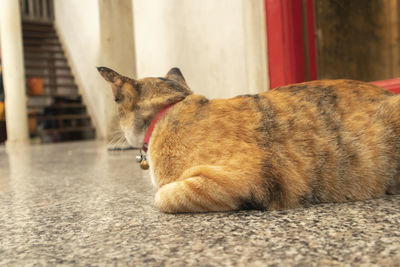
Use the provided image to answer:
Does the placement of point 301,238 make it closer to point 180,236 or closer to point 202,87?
point 180,236

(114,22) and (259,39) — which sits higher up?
(114,22)

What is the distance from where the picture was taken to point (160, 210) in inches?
60.7

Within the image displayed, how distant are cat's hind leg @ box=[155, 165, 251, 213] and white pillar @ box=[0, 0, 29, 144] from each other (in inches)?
343

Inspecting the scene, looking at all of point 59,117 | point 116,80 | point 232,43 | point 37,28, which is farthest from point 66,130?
point 116,80

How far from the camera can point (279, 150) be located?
149cm

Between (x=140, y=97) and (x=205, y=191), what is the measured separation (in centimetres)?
66

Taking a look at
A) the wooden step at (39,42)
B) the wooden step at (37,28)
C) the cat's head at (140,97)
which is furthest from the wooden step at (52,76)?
the cat's head at (140,97)

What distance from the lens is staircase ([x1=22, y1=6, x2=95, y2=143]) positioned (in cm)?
1020

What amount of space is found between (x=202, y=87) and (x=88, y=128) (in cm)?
673

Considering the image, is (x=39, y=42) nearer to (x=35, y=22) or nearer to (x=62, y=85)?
(x=35, y=22)

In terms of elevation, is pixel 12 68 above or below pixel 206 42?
above

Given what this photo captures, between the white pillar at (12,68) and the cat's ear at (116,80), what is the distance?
26.9 feet

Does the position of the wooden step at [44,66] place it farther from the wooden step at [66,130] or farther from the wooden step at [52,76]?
the wooden step at [66,130]

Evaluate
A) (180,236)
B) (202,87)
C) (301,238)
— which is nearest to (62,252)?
(180,236)
